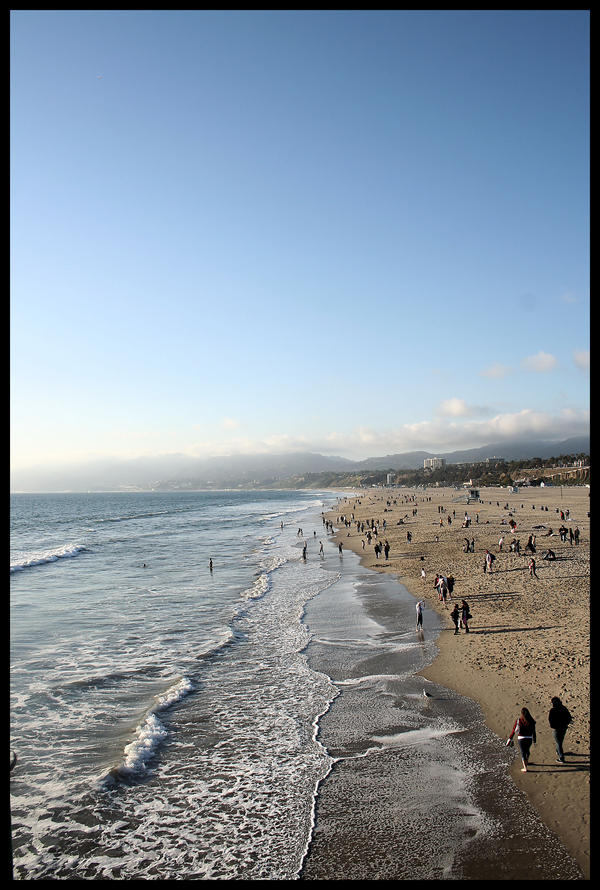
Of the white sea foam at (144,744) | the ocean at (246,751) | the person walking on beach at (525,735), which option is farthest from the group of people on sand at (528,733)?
the white sea foam at (144,744)

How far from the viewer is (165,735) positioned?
510 inches

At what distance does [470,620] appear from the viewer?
20906 millimetres

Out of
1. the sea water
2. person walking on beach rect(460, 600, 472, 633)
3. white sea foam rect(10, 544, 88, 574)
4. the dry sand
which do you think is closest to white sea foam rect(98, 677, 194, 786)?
the sea water

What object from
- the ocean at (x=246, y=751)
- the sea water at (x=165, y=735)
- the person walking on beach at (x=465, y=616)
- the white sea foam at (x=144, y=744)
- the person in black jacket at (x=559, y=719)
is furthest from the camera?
the person walking on beach at (x=465, y=616)

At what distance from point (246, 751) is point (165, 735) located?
2.21 meters

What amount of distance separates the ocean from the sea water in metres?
0.04

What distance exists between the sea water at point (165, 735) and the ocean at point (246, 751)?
0.04 metres

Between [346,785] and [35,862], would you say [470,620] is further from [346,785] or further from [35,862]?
[35,862]

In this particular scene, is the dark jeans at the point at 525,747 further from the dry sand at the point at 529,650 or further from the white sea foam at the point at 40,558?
the white sea foam at the point at 40,558

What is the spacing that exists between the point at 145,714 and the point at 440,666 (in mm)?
8543

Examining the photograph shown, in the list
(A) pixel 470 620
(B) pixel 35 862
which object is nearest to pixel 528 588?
(A) pixel 470 620

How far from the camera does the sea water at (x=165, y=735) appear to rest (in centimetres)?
909

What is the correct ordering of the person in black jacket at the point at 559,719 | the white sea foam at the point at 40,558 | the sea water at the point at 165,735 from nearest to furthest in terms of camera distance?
the sea water at the point at 165,735
the person in black jacket at the point at 559,719
the white sea foam at the point at 40,558

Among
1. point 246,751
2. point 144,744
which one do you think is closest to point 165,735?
point 144,744
